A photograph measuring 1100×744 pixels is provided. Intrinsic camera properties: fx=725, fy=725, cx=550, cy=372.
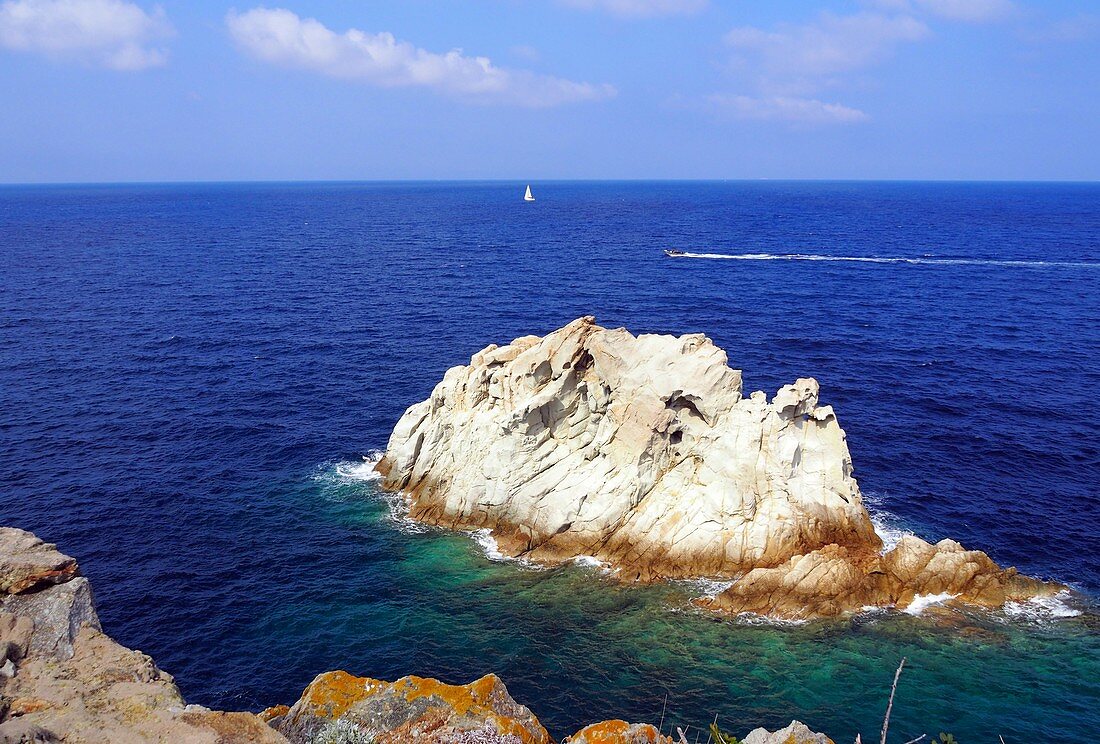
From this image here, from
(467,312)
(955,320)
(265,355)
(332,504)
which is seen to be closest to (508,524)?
(332,504)

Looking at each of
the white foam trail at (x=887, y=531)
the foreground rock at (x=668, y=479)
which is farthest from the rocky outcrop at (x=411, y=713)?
the white foam trail at (x=887, y=531)

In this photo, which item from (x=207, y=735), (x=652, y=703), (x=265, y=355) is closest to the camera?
(x=207, y=735)

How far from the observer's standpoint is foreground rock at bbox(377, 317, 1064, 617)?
4303 cm

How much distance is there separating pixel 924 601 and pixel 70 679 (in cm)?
4189

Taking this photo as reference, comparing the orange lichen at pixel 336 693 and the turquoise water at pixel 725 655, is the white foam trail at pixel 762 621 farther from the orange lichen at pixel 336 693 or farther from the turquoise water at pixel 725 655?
the orange lichen at pixel 336 693

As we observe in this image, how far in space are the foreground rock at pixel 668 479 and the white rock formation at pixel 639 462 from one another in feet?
0.31

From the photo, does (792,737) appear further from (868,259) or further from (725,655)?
(868,259)

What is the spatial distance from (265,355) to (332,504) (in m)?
36.4

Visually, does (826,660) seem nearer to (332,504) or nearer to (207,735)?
(207,735)

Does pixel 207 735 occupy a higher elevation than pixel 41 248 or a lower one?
lower

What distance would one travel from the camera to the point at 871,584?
4275cm

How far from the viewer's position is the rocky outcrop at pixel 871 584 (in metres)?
41.9

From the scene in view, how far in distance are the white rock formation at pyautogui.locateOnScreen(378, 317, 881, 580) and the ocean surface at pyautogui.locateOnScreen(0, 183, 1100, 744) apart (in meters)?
3.30

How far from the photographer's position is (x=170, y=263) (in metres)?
143
